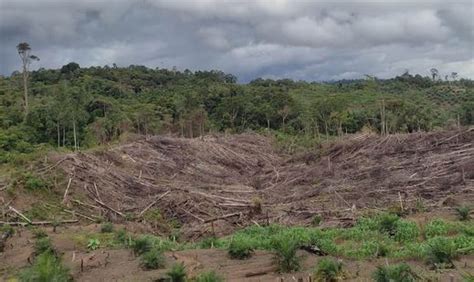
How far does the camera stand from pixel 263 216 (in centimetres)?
1733

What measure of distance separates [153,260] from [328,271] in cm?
350

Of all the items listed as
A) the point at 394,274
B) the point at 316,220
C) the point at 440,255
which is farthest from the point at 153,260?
the point at 316,220

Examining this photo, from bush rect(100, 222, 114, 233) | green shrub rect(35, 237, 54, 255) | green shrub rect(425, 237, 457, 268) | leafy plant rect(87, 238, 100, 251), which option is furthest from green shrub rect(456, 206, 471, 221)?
green shrub rect(35, 237, 54, 255)

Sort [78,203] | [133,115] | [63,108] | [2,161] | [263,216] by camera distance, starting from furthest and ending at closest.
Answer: [133,115], [63,108], [2,161], [78,203], [263,216]

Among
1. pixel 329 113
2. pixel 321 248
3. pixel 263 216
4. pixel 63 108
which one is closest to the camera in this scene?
pixel 321 248

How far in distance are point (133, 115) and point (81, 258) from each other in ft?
87.2

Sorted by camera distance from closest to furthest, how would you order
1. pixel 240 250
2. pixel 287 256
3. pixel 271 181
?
pixel 287 256
pixel 240 250
pixel 271 181

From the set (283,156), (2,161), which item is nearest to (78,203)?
(2,161)

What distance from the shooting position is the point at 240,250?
11.1m

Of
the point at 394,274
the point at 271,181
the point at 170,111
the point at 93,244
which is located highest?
the point at 170,111

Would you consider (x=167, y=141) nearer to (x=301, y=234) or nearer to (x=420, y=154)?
(x=420, y=154)

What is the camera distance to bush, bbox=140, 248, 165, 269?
35.2 feet

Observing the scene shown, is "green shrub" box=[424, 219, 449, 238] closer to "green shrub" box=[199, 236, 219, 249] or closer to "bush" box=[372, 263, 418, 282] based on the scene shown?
"bush" box=[372, 263, 418, 282]

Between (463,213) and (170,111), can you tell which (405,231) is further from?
(170,111)
